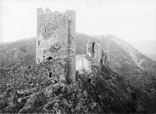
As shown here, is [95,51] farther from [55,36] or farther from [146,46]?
[146,46]

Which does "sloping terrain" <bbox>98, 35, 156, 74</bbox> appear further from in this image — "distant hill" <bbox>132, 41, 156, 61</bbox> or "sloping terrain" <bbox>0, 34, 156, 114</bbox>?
"distant hill" <bbox>132, 41, 156, 61</bbox>

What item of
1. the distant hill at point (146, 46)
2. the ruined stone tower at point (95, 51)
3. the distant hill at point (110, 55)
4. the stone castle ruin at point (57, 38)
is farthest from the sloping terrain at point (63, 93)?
the distant hill at point (146, 46)

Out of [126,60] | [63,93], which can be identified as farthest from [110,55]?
[63,93]

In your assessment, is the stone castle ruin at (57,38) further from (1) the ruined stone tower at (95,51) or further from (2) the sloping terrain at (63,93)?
(1) the ruined stone tower at (95,51)

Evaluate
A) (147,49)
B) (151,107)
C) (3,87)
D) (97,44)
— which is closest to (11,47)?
(97,44)

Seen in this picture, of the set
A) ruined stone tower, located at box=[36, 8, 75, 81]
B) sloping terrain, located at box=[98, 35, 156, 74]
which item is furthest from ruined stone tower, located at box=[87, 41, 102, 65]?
sloping terrain, located at box=[98, 35, 156, 74]
